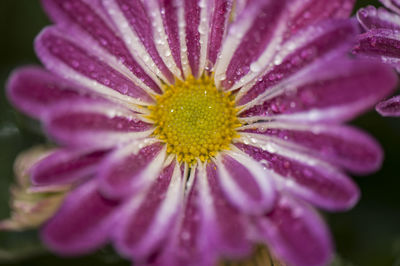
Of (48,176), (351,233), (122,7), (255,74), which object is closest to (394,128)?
(351,233)

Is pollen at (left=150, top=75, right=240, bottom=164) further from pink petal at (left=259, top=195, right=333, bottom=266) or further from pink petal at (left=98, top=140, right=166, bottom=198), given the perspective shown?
pink petal at (left=259, top=195, right=333, bottom=266)

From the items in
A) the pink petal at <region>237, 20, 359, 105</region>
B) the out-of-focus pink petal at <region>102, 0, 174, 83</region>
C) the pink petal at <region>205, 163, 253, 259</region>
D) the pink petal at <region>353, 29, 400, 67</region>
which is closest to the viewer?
the pink petal at <region>205, 163, 253, 259</region>

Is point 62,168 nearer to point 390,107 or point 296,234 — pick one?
point 296,234

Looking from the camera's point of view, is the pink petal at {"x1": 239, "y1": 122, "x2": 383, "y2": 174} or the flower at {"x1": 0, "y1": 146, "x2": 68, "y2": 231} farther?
the flower at {"x1": 0, "y1": 146, "x2": 68, "y2": 231}

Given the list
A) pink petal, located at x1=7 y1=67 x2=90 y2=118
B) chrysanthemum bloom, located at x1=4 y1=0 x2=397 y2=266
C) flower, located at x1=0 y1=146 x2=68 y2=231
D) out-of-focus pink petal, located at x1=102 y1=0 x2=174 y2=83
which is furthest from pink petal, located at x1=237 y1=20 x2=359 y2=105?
flower, located at x1=0 y1=146 x2=68 y2=231

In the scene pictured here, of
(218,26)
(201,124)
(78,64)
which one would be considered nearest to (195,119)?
(201,124)

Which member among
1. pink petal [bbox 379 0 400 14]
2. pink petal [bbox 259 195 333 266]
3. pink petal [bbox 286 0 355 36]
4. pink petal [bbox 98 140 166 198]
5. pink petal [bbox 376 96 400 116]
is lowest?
pink petal [bbox 259 195 333 266]

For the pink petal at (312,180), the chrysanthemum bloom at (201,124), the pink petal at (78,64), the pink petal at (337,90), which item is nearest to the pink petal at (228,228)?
the chrysanthemum bloom at (201,124)

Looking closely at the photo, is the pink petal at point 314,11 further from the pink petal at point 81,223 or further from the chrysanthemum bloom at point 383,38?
the pink petal at point 81,223
